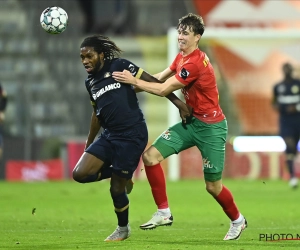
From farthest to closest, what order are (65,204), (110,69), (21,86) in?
(21,86), (65,204), (110,69)

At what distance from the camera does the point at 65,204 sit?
45.7ft

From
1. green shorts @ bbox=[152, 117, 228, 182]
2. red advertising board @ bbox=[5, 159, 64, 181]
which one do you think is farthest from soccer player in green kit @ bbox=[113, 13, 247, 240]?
red advertising board @ bbox=[5, 159, 64, 181]

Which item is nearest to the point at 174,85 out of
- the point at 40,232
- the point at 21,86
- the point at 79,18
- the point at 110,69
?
the point at 110,69

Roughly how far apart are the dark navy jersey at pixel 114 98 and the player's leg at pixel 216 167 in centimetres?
71

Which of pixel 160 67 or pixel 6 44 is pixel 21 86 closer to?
pixel 6 44

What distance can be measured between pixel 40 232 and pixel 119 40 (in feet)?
50.2

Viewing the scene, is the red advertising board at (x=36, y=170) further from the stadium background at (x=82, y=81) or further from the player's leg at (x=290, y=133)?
the player's leg at (x=290, y=133)

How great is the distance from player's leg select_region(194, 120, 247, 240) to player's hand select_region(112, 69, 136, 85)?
34.4 inches

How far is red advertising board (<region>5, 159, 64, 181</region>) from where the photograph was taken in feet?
69.0

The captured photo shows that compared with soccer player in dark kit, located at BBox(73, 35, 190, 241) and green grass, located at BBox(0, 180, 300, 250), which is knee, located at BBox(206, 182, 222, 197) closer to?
green grass, located at BBox(0, 180, 300, 250)

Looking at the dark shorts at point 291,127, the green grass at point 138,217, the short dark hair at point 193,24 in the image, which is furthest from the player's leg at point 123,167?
the dark shorts at point 291,127

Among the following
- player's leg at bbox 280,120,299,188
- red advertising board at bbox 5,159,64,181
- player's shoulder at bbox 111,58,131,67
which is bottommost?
red advertising board at bbox 5,159,64,181

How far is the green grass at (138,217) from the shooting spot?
8.38m

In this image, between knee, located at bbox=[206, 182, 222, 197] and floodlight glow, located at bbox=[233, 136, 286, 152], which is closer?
knee, located at bbox=[206, 182, 222, 197]
